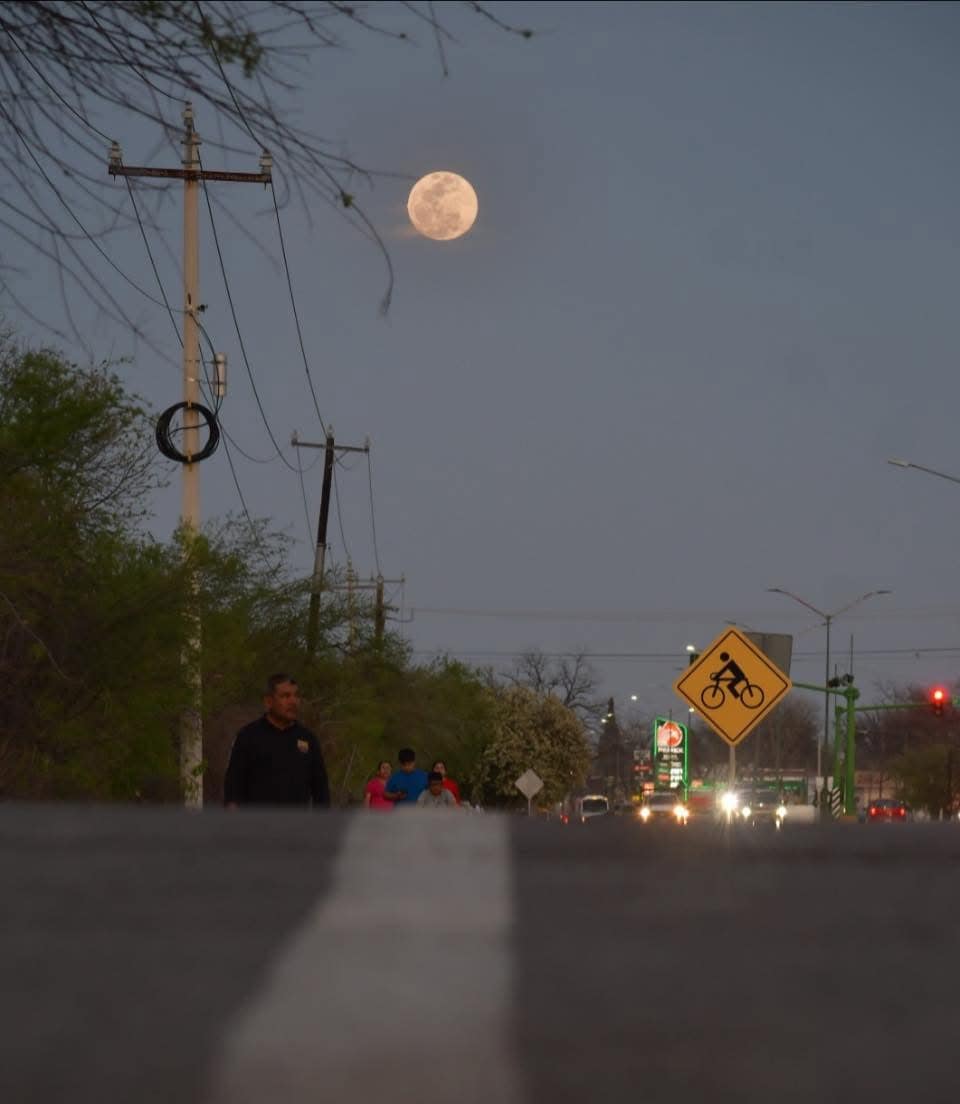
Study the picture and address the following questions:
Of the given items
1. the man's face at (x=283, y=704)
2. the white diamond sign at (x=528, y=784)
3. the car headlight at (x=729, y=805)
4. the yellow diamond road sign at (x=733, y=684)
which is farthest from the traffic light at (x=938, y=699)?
the man's face at (x=283, y=704)

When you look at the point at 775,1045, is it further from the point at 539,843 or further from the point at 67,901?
the point at 67,901

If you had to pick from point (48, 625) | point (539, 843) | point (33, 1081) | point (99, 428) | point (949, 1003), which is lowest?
point (33, 1081)

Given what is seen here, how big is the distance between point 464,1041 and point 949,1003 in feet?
2.99

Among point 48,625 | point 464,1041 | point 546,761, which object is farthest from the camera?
point 546,761

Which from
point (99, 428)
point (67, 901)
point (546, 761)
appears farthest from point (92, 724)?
point (546, 761)

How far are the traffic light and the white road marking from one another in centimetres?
3968

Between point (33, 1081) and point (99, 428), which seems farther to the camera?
point (99, 428)

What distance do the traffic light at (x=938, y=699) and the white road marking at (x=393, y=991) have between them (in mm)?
39679

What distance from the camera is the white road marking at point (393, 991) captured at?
325 centimetres

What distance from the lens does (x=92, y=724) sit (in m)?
22.9

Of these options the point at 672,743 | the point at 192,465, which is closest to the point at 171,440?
the point at 192,465

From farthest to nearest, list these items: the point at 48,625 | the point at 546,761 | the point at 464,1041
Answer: the point at 546,761 → the point at 48,625 → the point at 464,1041

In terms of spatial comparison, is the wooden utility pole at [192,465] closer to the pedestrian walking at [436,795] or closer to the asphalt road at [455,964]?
the pedestrian walking at [436,795]

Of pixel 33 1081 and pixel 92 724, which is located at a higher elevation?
pixel 92 724
